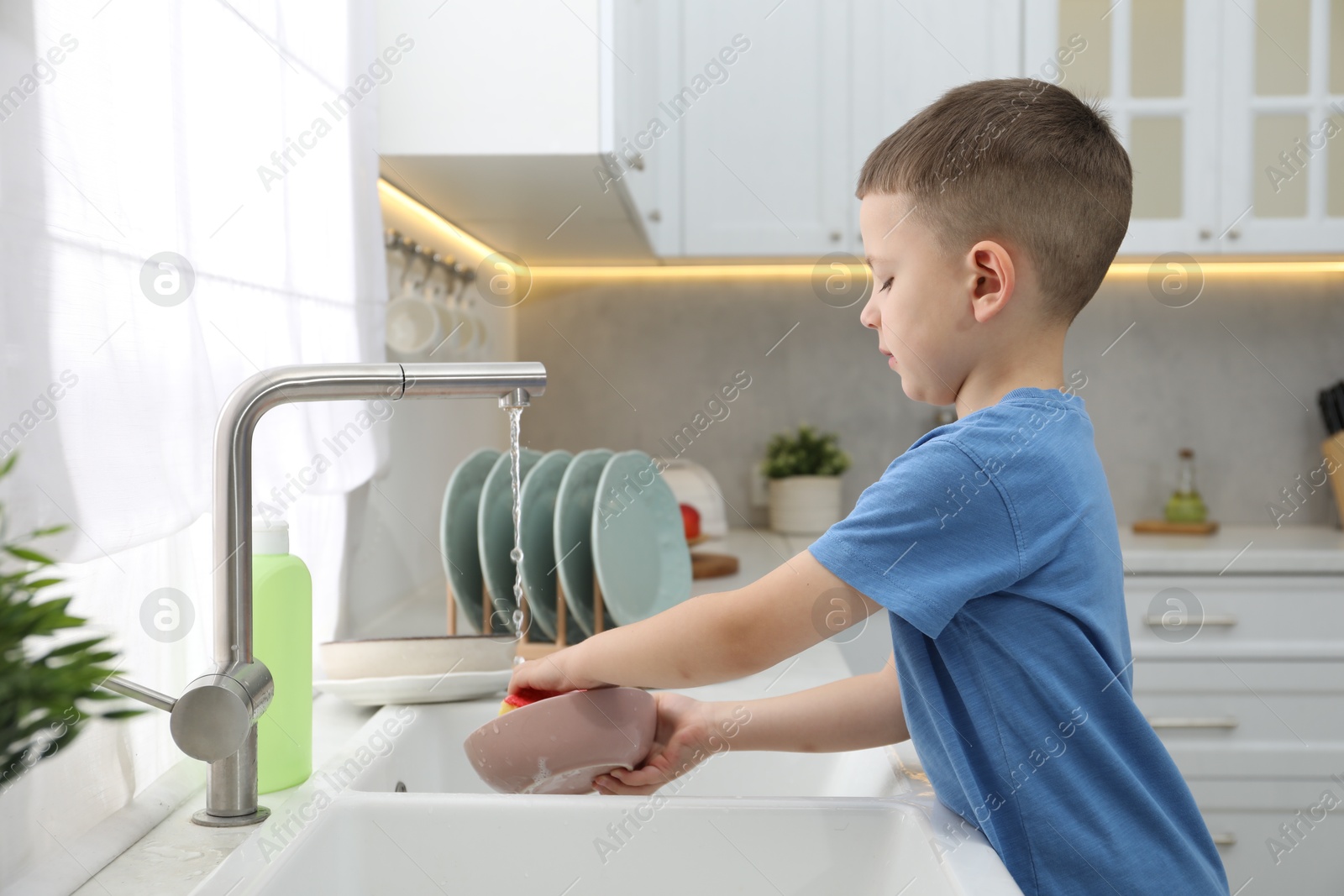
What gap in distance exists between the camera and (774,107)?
222 centimetres

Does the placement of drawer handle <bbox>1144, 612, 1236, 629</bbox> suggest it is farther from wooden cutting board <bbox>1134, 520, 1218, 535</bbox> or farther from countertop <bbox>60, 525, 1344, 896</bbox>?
wooden cutting board <bbox>1134, 520, 1218, 535</bbox>

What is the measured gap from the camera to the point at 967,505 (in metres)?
0.61

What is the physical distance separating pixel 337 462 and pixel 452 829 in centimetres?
60

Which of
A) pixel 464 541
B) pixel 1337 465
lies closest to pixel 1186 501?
pixel 1337 465

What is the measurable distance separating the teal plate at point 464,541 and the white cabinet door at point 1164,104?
1.57m

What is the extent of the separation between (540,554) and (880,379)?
4.90 feet

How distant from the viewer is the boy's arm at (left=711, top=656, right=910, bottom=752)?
0.78m

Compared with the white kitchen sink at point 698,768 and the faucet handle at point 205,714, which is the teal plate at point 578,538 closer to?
the white kitchen sink at point 698,768

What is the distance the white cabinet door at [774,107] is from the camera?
2.21 meters

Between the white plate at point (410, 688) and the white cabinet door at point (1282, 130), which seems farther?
the white cabinet door at point (1282, 130)

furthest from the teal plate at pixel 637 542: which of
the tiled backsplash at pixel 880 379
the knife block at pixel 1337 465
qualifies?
the knife block at pixel 1337 465

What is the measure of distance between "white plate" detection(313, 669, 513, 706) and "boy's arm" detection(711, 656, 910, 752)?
0.85 ft

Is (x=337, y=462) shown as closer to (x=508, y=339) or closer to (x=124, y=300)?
(x=124, y=300)

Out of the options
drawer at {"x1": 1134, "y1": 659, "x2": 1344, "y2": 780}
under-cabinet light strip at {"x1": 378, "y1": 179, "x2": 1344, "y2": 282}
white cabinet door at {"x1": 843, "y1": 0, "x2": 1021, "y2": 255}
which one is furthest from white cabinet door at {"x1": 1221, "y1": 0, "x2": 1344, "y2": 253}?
drawer at {"x1": 1134, "y1": 659, "x2": 1344, "y2": 780}
